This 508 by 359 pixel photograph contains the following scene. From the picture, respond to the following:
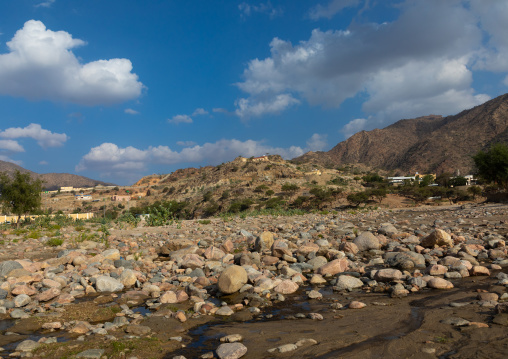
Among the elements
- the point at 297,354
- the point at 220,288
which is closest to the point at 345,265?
the point at 220,288

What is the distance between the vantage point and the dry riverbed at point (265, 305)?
12.5ft

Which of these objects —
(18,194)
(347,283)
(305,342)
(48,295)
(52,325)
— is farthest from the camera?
(18,194)

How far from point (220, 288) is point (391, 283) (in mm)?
3330

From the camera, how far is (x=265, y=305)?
5.70 meters

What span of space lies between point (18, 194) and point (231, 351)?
93.3 ft

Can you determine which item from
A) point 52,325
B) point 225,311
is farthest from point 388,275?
point 52,325

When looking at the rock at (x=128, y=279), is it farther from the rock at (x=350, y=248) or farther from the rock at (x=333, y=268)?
the rock at (x=350, y=248)

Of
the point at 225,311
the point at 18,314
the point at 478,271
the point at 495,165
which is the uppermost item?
the point at 495,165

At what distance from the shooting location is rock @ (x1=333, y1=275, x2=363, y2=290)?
6.50m

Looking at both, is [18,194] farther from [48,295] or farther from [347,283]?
[347,283]

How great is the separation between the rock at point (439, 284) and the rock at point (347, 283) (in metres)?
1.24

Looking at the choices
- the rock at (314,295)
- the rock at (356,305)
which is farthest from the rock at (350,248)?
the rock at (356,305)

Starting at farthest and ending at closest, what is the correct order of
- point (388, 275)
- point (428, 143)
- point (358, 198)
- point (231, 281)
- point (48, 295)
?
point (428, 143)
point (358, 198)
point (388, 275)
point (231, 281)
point (48, 295)

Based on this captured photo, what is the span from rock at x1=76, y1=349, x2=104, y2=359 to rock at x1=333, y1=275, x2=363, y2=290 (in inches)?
171
